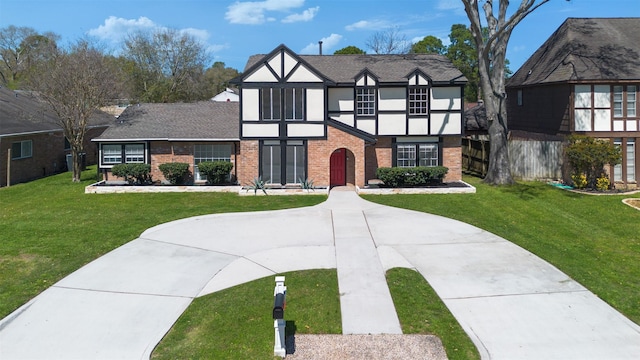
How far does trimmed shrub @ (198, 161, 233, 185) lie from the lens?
2520cm

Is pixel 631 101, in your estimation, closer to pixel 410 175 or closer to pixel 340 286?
pixel 410 175

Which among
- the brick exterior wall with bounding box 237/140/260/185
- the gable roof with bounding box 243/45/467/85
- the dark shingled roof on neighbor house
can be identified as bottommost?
the brick exterior wall with bounding box 237/140/260/185

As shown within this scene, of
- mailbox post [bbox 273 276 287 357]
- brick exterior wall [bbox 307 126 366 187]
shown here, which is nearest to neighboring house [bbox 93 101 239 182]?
brick exterior wall [bbox 307 126 366 187]

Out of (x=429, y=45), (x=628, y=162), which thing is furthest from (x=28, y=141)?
(x=429, y=45)

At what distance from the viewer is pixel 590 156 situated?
23.4m

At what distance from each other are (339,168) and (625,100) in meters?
14.3

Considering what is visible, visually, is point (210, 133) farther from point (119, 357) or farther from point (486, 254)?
point (119, 357)

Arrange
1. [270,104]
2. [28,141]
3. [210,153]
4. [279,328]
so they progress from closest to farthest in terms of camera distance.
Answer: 1. [279,328]
2. [270,104]
3. [210,153]
4. [28,141]

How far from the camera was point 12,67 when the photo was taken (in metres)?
68.1

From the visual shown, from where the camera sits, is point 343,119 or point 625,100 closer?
point 625,100

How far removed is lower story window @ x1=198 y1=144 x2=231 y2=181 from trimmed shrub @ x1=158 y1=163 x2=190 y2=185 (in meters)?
1.12

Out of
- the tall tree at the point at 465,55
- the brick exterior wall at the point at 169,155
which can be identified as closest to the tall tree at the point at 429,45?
the tall tree at the point at 465,55

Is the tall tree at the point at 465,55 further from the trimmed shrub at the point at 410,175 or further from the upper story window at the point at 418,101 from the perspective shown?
the trimmed shrub at the point at 410,175

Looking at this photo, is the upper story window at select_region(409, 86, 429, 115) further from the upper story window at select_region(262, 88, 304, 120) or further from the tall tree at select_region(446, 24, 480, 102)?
the tall tree at select_region(446, 24, 480, 102)
